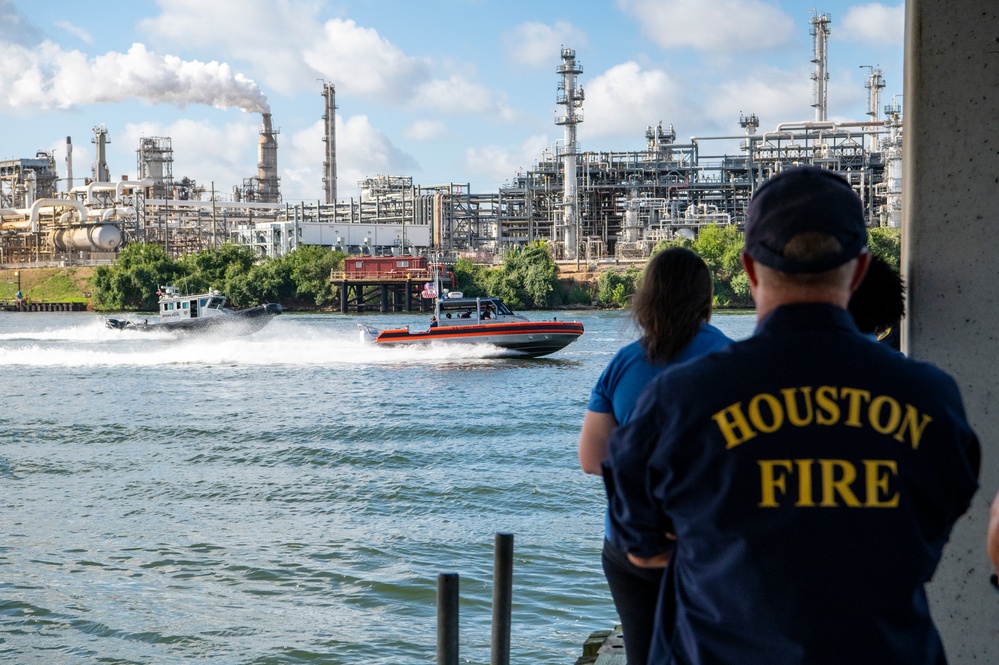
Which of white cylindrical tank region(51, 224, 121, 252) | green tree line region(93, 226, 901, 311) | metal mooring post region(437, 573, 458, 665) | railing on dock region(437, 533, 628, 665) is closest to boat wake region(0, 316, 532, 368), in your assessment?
green tree line region(93, 226, 901, 311)

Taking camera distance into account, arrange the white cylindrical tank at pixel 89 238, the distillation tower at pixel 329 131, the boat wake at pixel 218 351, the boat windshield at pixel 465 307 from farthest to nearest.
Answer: the distillation tower at pixel 329 131 → the white cylindrical tank at pixel 89 238 → the boat windshield at pixel 465 307 → the boat wake at pixel 218 351

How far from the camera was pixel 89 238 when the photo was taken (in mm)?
99188

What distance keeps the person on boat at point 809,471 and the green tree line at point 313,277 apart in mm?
76491

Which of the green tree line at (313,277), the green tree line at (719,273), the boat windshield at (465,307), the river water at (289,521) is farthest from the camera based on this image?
the green tree line at (313,277)

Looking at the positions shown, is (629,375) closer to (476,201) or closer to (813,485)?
(813,485)

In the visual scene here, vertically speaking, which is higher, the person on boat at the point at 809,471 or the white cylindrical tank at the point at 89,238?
the white cylindrical tank at the point at 89,238

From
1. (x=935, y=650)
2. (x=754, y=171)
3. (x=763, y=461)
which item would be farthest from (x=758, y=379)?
(x=754, y=171)

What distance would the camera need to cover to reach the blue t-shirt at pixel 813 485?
1.72 metres

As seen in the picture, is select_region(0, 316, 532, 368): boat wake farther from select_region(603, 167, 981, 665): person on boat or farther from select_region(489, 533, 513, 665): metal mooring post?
select_region(603, 167, 981, 665): person on boat

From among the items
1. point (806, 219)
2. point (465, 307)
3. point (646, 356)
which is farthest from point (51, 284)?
point (806, 219)

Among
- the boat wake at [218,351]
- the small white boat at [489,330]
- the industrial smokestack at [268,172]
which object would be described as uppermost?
the industrial smokestack at [268,172]

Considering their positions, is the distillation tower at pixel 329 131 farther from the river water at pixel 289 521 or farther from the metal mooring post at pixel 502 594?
the metal mooring post at pixel 502 594

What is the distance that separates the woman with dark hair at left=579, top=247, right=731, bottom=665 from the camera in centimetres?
290

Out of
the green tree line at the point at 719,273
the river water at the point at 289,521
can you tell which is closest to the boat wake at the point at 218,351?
the river water at the point at 289,521
